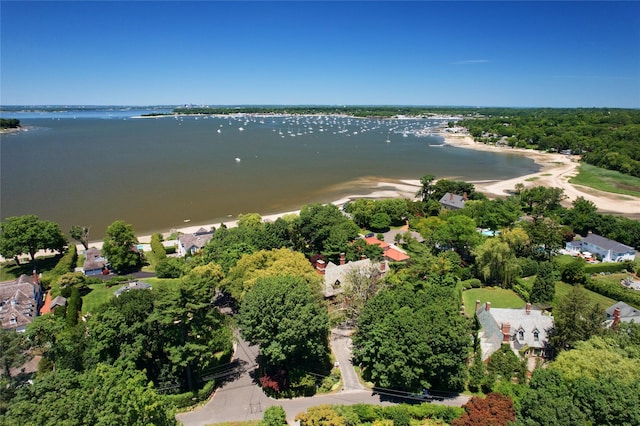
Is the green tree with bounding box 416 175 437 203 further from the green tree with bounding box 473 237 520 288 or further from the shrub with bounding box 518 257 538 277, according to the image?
the green tree with bounding box 473 237 520 288

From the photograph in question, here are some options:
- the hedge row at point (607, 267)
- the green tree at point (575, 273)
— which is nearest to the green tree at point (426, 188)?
the hedge row at point (607, 267)

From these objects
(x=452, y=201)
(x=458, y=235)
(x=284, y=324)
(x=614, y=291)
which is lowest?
(x=614, y=291)

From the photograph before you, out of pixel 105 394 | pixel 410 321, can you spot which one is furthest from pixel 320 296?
pixel 105 394

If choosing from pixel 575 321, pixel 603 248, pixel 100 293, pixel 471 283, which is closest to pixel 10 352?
pixel 100 293

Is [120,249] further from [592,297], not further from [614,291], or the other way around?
[614,291]

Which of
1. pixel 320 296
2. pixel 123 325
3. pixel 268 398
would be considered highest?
pixel 123 325

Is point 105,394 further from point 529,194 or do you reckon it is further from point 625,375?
point 529,194

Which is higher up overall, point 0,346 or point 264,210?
point 0,346
